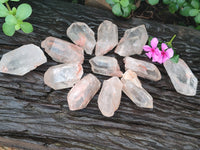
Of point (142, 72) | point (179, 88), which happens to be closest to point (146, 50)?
point (142, 72)

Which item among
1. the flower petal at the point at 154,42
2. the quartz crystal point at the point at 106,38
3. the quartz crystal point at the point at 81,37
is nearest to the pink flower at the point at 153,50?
the flower petal at the point at 154,42

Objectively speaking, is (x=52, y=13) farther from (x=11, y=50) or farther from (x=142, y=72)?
(x=142, y=72)

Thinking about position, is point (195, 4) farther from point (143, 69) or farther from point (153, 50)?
point (143, 69)

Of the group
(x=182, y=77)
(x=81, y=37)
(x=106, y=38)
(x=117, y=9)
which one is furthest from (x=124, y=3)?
(x=182, y=77)

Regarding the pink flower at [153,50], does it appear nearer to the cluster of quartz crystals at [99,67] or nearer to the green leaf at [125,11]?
the cluster of quartz crystals at [99,67]

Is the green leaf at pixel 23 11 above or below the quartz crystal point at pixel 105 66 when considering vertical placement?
above

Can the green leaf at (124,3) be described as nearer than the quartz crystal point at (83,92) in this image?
No
